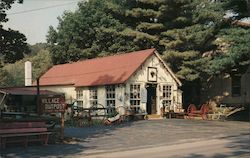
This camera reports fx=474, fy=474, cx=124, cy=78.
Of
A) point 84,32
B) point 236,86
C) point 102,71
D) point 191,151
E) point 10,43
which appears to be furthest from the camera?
point 84,32

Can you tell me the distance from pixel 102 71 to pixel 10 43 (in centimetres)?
1719

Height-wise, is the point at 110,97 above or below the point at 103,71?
below

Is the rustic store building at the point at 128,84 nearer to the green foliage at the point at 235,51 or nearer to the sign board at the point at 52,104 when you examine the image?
the green foliage at the point at 235,51

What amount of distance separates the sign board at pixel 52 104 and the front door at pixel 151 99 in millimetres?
14631

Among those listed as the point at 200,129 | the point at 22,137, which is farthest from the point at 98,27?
the point at 22,137

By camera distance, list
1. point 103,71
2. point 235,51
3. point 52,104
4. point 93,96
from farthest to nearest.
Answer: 1. point 103,71
2. point 93,96
3. point 235,51
4. point 52,104

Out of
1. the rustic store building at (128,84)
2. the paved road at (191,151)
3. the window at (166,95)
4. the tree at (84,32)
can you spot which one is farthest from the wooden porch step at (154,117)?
the paved road at (191,151)

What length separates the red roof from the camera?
33.3 metres

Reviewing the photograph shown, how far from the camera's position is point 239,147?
1700cm

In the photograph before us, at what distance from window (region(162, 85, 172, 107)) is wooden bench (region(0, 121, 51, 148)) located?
17.2 metres

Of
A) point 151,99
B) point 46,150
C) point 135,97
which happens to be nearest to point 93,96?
point 135,97

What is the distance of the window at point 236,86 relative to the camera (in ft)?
128

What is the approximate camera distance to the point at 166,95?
116 feet

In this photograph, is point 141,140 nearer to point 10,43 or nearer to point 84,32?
point 10,43
